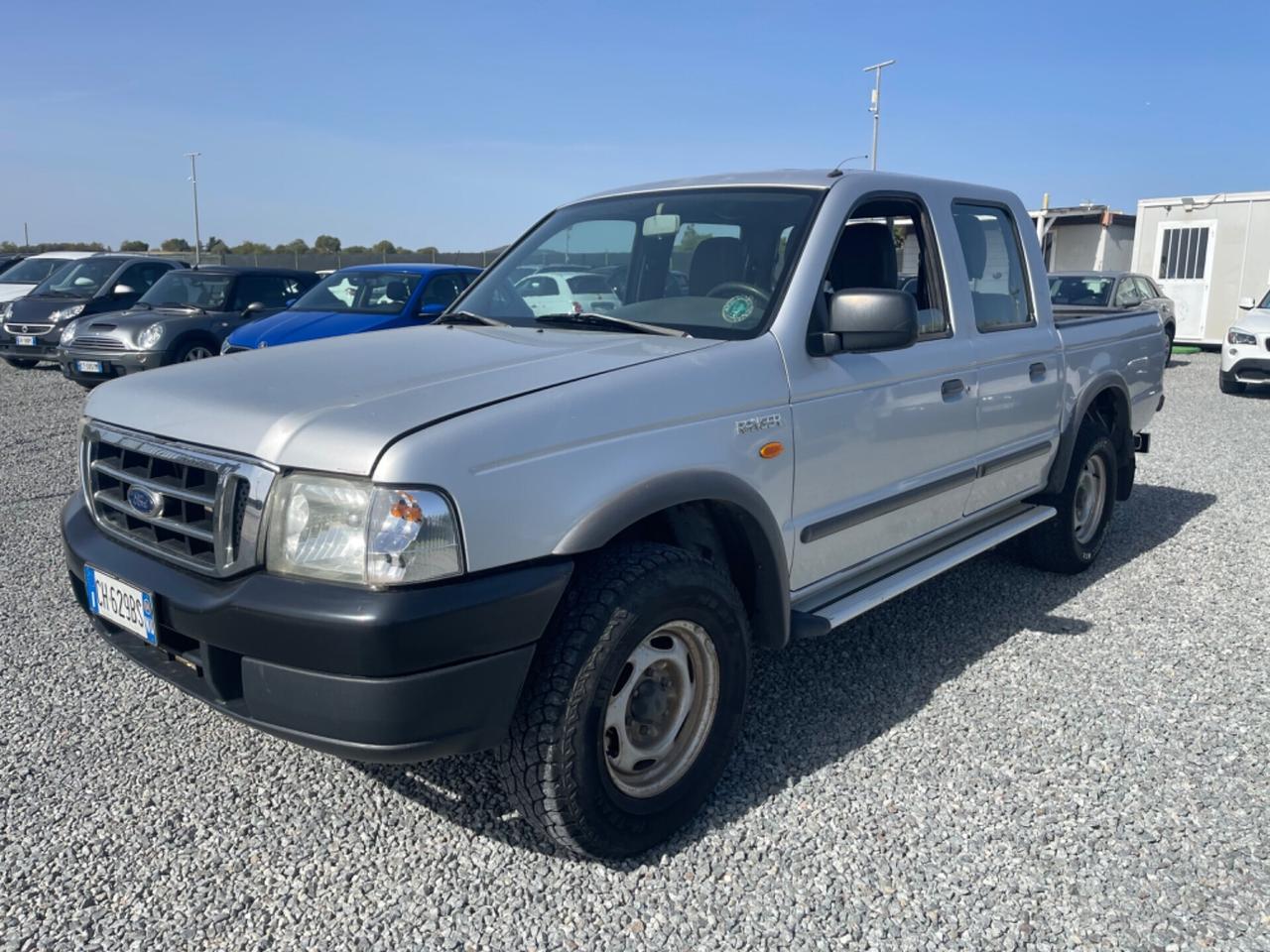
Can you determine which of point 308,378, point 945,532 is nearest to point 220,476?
point 308,378

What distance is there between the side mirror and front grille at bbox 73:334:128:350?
1056cm

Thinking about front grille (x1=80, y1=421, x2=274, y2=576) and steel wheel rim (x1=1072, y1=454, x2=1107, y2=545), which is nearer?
front grille (x1=80, y1=421, x2=274, y2=576)

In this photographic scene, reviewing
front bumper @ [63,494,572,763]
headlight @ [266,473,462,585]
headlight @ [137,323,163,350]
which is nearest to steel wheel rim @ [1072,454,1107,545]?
front bumper @ [63,494,572,763]

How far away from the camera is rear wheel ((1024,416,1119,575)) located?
5.21 metres

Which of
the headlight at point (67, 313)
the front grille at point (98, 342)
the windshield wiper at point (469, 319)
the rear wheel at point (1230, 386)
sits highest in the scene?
the windshield wiper at point (469, 319)

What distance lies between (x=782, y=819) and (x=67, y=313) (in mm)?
14073

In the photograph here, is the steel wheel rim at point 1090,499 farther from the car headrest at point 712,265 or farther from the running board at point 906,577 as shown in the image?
the car headrest at point 712,265

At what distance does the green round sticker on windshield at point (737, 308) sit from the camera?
132 inches

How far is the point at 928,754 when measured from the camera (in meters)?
3.43

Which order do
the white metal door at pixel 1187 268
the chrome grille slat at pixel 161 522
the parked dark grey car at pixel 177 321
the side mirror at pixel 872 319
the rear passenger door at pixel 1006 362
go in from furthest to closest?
the white metal door at pixel 1187 268
the parked dark grey car at pixel 177 321
the rear passenger door at pixel 1006 362
the side mirror at pixel 872 319
the chrome grille slat at pixel 161 522

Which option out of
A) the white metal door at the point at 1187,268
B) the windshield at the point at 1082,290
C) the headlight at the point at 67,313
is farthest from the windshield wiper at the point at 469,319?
the white metal door at the point at 1187,268

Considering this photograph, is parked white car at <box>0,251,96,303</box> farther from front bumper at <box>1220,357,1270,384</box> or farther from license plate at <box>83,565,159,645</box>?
front bumper at <box>1220,357,1270,384</box>

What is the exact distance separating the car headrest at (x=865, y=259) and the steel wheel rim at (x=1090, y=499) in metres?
2.07

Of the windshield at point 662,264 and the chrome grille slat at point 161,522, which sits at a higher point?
the windshield at point 662,264
